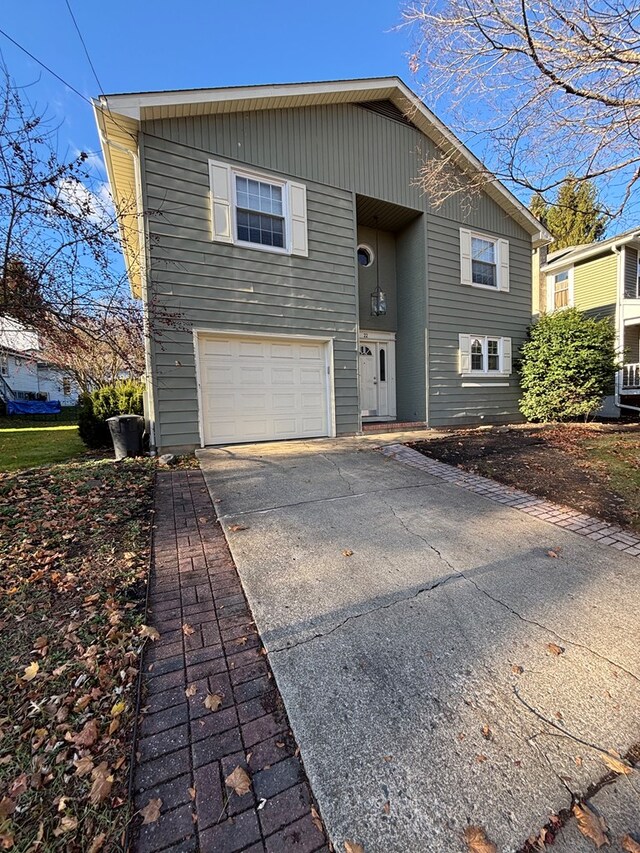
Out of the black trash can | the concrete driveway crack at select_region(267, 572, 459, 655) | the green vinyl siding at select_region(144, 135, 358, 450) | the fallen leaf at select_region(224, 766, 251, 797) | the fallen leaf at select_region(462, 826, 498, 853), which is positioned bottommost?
the fallen leaf at select_region(462, 826, 498, 853)

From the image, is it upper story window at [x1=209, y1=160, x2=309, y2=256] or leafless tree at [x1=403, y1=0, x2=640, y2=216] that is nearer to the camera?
leafless tree at [x1=403, y1=0, x2=640, y2=216]

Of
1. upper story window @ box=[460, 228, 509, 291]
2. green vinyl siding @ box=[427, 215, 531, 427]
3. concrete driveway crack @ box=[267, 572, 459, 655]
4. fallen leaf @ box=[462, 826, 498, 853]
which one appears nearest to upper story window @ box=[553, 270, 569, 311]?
green vinyl siding @ box=[427, 215, 531, 427]

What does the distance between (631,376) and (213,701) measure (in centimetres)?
1665

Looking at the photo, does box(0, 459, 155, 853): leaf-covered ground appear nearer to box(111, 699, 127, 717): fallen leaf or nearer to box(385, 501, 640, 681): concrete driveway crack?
box(111, 699, 127, 717): fallen leaf

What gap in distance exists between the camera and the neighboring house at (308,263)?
6.66m

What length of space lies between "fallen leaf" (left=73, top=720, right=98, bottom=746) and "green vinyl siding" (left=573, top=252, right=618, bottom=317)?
1724 centimetres

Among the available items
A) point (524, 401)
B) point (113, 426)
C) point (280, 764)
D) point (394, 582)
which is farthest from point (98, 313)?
point (524, 401)

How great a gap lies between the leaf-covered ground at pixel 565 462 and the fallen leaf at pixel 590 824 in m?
3.19

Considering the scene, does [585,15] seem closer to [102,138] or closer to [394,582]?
[394,582]

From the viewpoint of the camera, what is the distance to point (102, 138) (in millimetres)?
6672

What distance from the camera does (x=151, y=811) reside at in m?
1.30

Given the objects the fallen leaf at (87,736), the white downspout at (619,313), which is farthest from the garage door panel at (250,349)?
the white downspout at (619,313)

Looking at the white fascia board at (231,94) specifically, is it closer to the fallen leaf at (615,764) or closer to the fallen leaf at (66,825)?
the fallen leaf at (66,825)

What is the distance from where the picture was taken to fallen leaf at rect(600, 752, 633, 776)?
1451 mm
